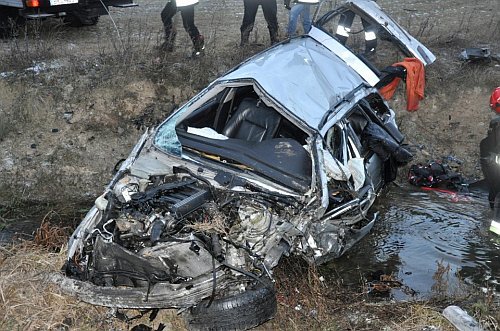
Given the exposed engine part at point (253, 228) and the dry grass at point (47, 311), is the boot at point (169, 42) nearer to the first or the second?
the dry grass at point (47, 311)

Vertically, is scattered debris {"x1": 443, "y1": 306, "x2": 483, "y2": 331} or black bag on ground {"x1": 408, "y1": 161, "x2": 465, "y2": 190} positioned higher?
scattered debris {"x1": 443, "y1": 306, "x2": 483, "y2": 331}

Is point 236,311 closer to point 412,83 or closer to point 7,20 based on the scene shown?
point 412,83

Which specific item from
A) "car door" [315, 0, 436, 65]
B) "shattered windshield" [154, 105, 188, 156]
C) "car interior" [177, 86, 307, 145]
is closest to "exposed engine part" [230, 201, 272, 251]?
"shattered windshield" [154, 105, 188, 156]

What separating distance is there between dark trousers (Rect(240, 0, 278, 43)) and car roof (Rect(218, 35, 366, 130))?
7.33 ft

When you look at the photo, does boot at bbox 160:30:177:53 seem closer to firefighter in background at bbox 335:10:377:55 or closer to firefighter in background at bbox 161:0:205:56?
firefighter in background at bbox 161:0:205:56

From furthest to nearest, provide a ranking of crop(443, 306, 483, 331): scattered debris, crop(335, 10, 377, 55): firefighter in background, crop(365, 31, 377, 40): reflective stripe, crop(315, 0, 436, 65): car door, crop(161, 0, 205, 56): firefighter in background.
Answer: crop(161, 0, 205, 56): firefighter in background, crop(365, 31, 377, 40): reflective stripe, crop(335, 10, 377, 55): firefighter in background, crop(315, 0, 436, 65): car door, crop(443, 306, 483, 331): scattered debris

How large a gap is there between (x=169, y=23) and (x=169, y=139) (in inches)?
151

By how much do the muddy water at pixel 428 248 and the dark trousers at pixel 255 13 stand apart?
3202 millimetres

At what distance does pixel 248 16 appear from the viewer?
30.0 feet

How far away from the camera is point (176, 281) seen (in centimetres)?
445

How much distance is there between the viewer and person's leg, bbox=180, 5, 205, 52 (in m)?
8.48

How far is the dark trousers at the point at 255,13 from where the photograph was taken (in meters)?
9.03

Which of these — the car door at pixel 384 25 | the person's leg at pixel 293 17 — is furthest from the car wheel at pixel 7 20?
the car door at pixel 384 25

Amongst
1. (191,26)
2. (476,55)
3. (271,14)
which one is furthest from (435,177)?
(191,26)
